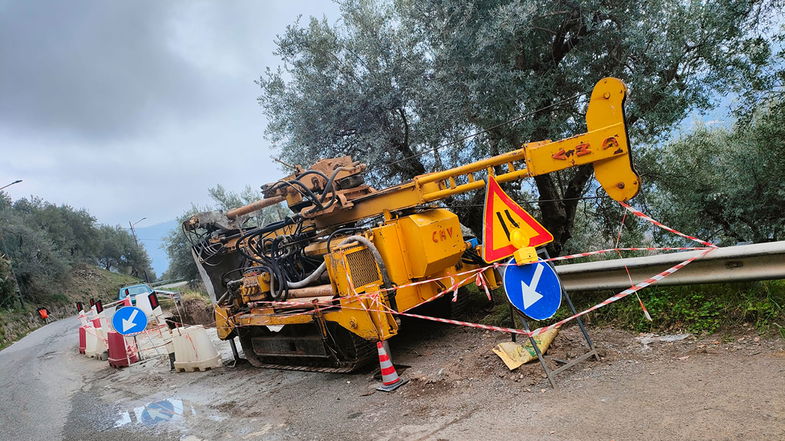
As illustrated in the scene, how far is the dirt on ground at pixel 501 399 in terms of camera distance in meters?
3.34

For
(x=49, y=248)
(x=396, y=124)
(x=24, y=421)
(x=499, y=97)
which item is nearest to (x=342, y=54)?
(x=396, y=124)

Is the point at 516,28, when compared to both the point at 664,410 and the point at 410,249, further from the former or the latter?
the point at 664,410

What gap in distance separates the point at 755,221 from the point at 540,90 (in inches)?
198

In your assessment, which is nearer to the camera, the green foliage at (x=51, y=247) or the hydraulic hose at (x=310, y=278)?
the hydraulic hose at (x=310, y=278)

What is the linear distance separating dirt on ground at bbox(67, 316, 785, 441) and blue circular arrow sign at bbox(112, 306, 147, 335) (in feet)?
9.75

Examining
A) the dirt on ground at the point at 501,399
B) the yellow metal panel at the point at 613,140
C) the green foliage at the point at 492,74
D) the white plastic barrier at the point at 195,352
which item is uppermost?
the green foliage at the point at 492,74

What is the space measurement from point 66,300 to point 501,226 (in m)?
46.5

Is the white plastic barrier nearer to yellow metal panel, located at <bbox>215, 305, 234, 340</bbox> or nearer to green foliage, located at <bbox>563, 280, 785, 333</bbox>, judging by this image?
yellow metal panel, located at <bbox>215, 305, 234, 340</bbox>

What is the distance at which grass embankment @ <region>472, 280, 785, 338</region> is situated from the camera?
4414 millimetres

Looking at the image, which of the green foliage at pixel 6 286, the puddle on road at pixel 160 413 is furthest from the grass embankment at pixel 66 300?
the puddle on road at pixel 160 413

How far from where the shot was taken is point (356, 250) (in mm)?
6121

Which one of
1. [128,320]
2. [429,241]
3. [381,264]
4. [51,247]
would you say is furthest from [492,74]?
[51,247]

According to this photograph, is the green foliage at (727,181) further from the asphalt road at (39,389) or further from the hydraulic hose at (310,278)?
the asphalt road at (39,389)

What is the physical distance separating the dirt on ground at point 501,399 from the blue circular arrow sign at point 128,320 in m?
2.97
